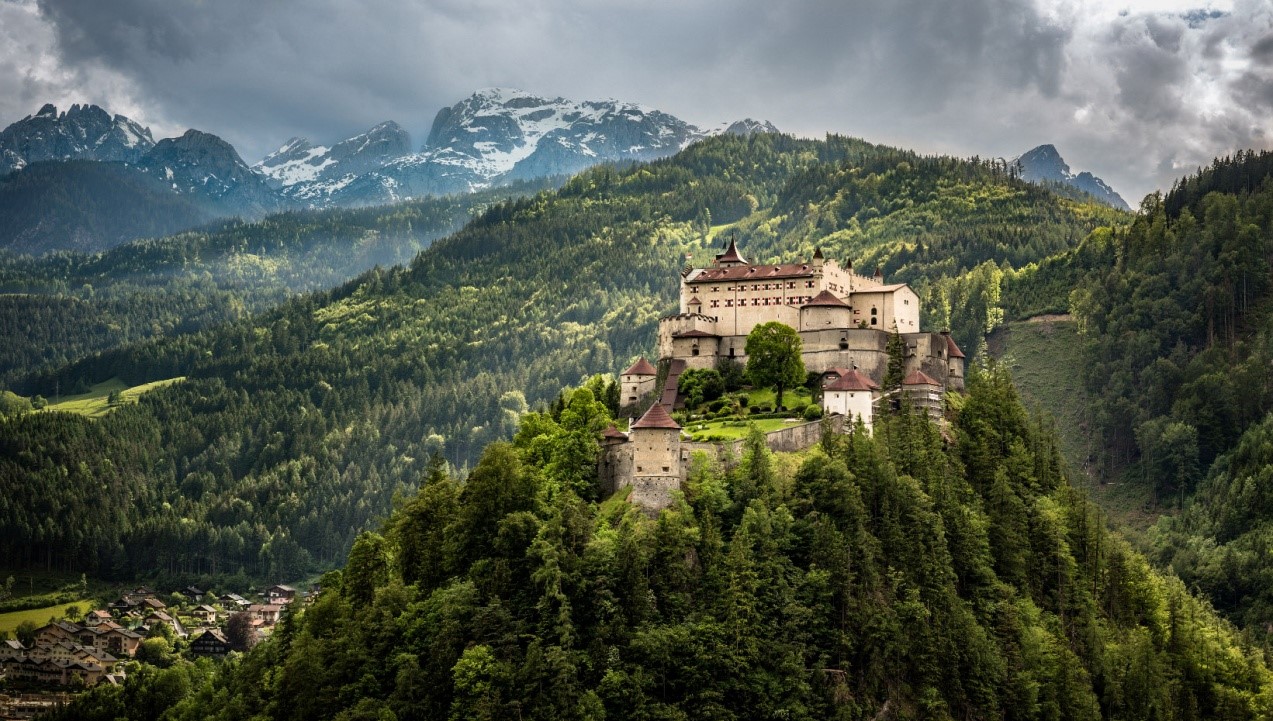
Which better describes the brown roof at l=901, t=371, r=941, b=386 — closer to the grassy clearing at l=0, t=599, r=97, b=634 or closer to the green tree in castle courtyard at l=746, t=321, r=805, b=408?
the green tree in castle courtyard at l=746, t=321, r=805, b=408

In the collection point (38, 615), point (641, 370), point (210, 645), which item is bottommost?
point (210, 645)

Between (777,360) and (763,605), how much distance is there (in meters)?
31.4

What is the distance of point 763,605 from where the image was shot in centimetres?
8400

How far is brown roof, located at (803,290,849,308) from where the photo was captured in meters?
116

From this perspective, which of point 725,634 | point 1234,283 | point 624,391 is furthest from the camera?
point 1234,283

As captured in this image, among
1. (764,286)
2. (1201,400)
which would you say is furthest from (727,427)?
(1201,400)

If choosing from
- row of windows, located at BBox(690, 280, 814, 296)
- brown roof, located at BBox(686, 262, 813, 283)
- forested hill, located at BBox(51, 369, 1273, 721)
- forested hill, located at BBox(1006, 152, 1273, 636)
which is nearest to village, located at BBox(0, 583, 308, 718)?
forested hill, located at BBox(51, 369, 1273, 721)

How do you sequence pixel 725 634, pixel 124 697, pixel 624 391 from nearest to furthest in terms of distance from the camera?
pixel 725 634 < pixel 624 391 < pixel 124 697

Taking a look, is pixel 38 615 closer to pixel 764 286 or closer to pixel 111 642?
pixel 111 642

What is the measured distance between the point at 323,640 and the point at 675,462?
91.4 ft

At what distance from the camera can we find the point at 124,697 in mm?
132500

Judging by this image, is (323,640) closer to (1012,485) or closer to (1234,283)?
(1012,485)

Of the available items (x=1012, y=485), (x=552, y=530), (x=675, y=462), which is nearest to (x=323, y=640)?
(x=552, y=530)

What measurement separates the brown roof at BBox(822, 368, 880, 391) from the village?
259ft
